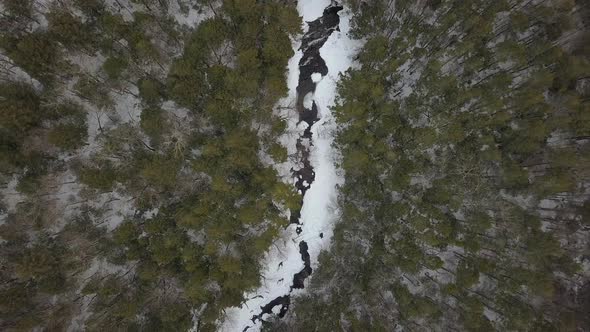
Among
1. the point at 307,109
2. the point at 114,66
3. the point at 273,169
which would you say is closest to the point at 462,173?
the point at 307,109

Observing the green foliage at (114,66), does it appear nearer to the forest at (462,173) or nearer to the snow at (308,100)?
the snow at (308,100)

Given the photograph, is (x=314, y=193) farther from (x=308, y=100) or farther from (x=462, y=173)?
(x=462, y=173)

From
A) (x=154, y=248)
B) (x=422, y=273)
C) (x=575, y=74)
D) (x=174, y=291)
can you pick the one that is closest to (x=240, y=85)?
(x=154, y=248)

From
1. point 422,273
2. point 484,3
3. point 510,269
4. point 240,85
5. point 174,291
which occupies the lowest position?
point 510,269

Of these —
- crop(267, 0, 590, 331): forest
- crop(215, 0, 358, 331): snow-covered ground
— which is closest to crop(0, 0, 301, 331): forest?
crop(215, 0, 358, 331): snow-covered ground

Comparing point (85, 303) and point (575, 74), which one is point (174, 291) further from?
point (575, 74)

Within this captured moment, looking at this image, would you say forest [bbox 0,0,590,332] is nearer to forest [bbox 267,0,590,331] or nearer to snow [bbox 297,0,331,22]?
forest [bbox 267,0,590,331]

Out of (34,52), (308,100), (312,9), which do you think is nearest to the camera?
(34,52)
